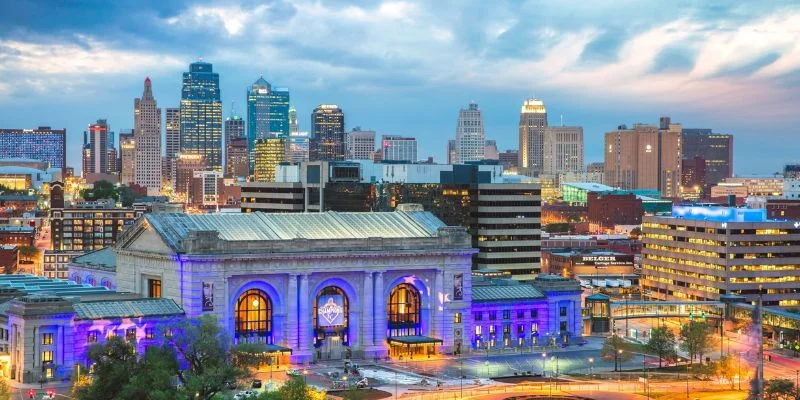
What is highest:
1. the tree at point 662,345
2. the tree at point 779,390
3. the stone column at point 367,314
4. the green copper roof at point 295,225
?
the green copper roof at point 295,225

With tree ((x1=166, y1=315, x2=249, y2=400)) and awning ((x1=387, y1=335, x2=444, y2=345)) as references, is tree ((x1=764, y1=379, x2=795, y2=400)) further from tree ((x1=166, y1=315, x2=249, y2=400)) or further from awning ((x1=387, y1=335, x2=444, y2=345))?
tree ((x1=166, y1=315, x2=249, y2=400))

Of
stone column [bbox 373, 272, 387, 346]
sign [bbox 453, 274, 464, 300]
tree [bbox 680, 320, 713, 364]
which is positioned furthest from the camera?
sign [bbox 453, 274, 464, 300]

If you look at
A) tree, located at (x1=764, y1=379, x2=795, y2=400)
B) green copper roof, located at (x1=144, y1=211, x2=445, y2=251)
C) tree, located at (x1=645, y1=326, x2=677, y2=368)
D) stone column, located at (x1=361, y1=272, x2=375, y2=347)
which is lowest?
tree, located at (x1=764, y1=379, x2=795, y2=400)

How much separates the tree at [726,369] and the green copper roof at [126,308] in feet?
188

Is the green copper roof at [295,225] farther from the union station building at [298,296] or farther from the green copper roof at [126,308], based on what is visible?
the green copper roof at [126,308]

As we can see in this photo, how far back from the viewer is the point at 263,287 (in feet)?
526

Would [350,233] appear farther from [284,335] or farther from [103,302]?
[103,302]

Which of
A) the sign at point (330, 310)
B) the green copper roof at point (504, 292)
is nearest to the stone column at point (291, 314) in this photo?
the sign at point (330, 310)

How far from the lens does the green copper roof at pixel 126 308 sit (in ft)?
489

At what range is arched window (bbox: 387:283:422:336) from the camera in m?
169

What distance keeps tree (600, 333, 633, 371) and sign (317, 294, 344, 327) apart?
30.7m

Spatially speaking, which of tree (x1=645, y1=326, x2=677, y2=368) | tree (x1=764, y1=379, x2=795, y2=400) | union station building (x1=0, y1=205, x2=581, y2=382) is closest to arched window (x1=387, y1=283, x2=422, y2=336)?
union station building (x1=0, y1=205, x2=581, y2=382)

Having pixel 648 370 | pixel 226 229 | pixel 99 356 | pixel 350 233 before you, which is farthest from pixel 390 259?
pixel 99 356

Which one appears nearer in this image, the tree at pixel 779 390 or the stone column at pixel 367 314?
the tree at pixel 779 390
